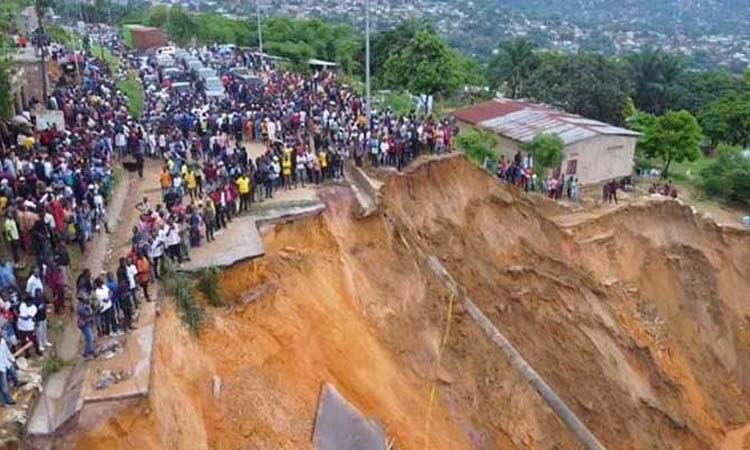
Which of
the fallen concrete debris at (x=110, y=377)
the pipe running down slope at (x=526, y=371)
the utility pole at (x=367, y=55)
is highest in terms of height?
the utility pole at (x=367, y=55)

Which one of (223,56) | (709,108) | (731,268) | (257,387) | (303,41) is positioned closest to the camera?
(257,387)

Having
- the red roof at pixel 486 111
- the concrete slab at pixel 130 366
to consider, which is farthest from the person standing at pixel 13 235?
the red roof at pixel 486 111

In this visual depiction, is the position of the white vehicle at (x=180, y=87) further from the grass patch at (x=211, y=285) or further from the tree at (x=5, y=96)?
the grass patch at (x=211, y=285)

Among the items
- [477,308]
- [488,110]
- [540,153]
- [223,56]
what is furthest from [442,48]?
[477,308]

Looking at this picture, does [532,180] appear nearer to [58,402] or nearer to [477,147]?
[477,147]

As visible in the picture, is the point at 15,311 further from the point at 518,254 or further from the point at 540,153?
the point at 540,153

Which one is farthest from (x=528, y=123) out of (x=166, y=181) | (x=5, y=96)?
(x=5, y=96)
